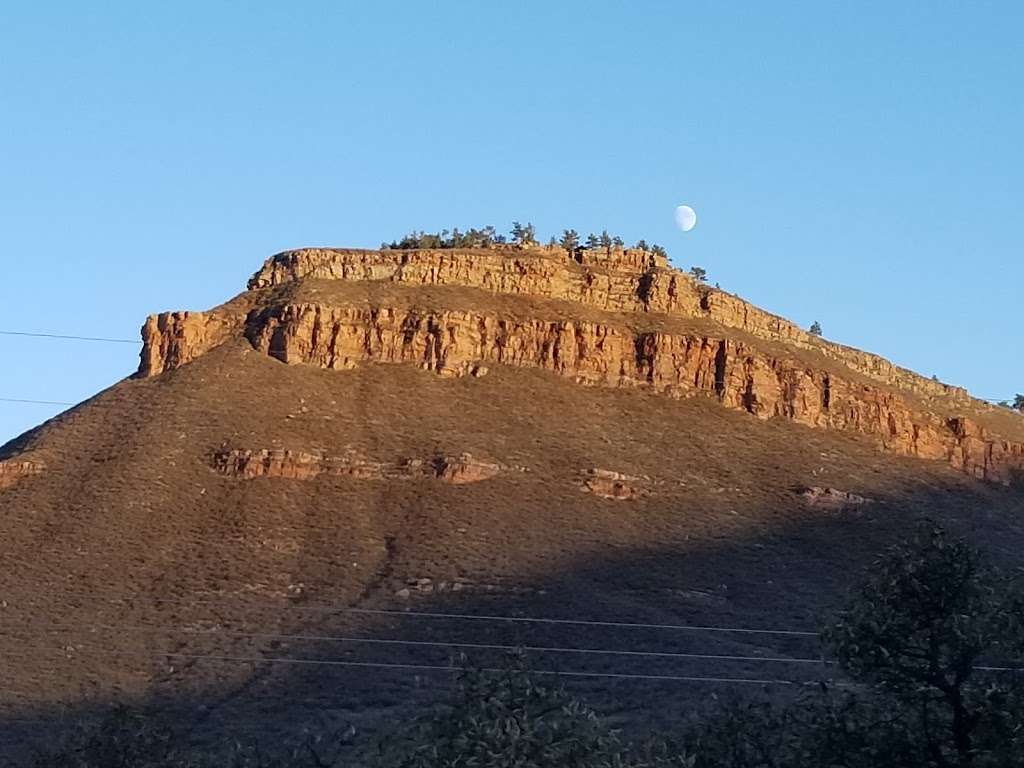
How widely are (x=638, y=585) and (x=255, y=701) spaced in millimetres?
17532

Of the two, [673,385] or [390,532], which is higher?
[673,385]

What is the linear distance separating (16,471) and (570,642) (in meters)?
27.0

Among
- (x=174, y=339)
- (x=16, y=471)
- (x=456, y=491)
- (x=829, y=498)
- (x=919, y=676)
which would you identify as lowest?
(x=919, y=676)

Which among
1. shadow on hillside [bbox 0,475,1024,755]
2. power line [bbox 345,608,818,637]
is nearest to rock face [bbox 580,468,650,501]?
shadow on hillside [bbox 0,475,1024,755]

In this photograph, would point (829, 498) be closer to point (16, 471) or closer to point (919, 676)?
point (16, 471)

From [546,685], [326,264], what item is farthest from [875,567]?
[326,264]

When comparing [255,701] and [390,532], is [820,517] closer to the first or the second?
[390,532]

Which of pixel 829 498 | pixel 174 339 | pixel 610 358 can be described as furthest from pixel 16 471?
pixel 829 498

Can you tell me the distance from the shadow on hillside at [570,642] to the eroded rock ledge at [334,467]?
824cm

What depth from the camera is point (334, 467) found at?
2714 inches

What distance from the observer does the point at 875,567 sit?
19.8m

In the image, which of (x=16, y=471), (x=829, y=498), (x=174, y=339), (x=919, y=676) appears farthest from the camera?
(x=174, y=339)

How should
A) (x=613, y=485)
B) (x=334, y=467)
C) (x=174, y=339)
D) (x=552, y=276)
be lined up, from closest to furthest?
(x=334, y=467) → (x=613, y=485) → (x=174, y=339) → (x=552, y=276)

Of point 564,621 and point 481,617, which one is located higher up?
point 564,621
